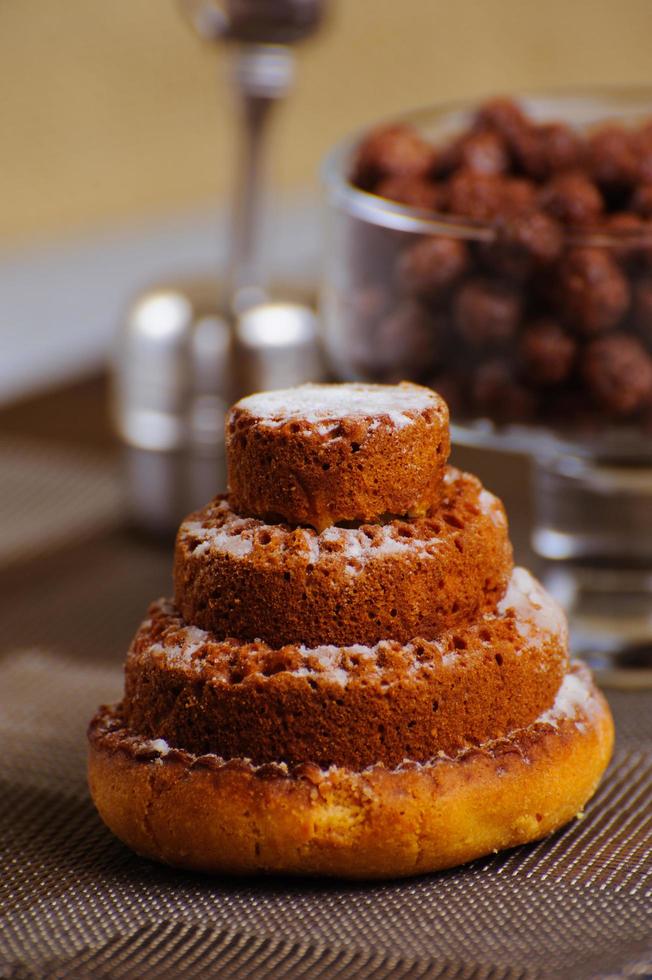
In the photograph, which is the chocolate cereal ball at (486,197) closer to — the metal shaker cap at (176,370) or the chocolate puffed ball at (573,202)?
the chocolate puffed ball at (573,202)

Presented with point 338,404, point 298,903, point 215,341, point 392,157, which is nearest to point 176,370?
point 215,341

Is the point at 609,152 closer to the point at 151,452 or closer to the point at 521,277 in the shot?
the point at 521,277

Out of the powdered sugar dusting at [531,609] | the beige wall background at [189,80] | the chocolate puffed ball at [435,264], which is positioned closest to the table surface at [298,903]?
the powdered sugar dusting at [531,609]

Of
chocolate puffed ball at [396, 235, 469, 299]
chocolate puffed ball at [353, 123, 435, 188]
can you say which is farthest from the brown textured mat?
chocolate puffed ball at [353, 123, 435, 188]

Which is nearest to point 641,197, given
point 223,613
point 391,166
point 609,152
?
point 609,152

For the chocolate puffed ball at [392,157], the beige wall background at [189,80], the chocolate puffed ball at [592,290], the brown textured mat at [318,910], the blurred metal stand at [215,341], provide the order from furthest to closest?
the beige wall background at [189,80] → the blurred metal stand at [215,341] → the chocolate puffed ball at [392,157] → the chocolate puffed ball at [592,290] → the brown textured mat at [318,910]

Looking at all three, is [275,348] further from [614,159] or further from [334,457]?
[334,457]
